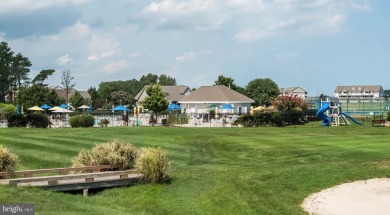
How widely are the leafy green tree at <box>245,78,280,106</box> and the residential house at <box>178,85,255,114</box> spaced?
117 feet

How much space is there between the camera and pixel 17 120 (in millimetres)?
48062

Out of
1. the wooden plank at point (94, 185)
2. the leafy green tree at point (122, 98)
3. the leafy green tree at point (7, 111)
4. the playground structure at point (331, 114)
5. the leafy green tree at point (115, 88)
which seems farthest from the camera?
the leafy green tree at point (115, 88)

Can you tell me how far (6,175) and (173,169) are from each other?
687 centimetres

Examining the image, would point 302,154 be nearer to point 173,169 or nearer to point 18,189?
point 173,169

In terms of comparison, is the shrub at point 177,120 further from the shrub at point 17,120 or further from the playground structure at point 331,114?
the shrub at point 17,120

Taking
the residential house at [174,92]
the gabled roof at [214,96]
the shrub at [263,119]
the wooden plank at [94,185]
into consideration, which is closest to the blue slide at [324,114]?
the shrub at [263,119]

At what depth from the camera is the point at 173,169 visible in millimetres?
21297

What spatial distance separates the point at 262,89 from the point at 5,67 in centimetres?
5724

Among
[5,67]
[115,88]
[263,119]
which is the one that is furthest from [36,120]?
[115,88]

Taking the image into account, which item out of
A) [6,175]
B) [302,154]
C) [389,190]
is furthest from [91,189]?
[302,154]

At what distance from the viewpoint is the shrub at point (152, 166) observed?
706 inches

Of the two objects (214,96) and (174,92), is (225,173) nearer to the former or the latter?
(214,96)

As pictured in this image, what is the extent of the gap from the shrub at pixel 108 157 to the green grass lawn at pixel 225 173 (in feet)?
6.71

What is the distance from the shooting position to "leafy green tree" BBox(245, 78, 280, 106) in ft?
404
